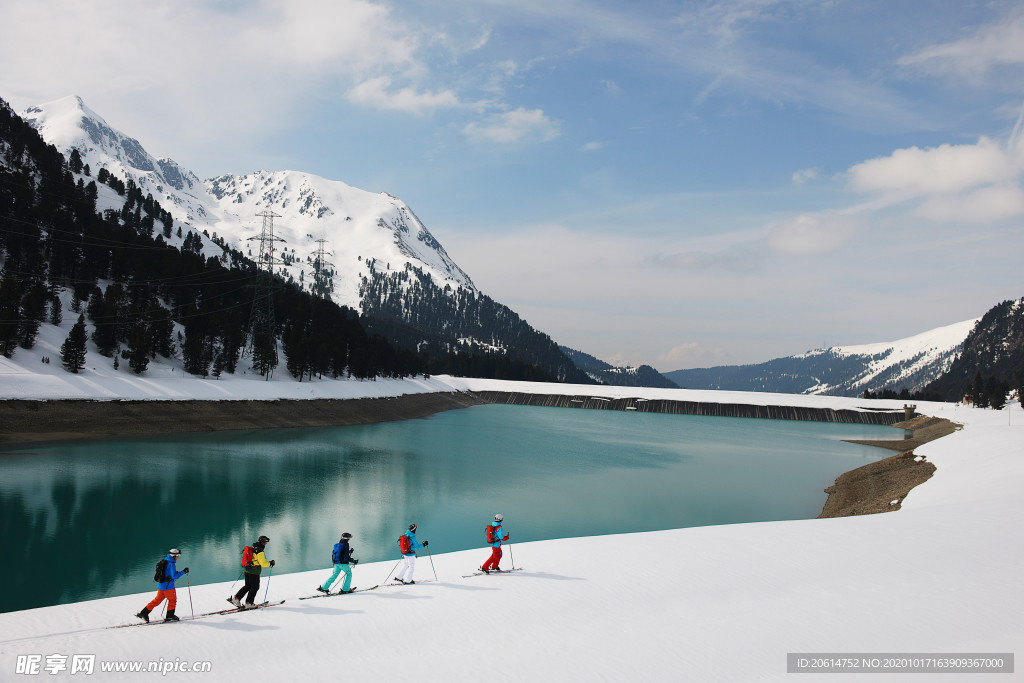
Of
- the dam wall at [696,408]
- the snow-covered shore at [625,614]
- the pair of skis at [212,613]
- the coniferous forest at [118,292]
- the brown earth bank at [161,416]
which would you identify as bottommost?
the dam wall at [696,408]

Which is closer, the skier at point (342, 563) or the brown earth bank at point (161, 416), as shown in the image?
the skier at point (342, 563)

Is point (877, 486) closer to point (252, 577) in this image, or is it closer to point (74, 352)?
point (252, 577)

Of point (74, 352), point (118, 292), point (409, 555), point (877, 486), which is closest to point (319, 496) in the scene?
point (409, 555)

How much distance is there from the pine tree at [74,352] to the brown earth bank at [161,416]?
4.88m

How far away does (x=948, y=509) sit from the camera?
67.9 ft

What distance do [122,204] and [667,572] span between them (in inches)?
4669

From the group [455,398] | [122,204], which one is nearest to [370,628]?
[455,398]

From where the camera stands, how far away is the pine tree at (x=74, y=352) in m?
46.3

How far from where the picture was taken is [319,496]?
93.8 feet

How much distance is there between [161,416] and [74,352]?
8452 mm

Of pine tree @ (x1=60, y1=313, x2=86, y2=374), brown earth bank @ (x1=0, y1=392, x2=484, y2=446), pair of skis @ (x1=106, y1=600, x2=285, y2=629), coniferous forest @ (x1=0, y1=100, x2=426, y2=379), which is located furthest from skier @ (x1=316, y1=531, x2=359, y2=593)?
pine tree @ (x1=60, y1=313, x2=86, y2=374)

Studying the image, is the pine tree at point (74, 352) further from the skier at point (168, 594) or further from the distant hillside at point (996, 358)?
the distant hillside at point (996, 358)

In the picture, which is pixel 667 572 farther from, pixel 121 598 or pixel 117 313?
pixel 117 313

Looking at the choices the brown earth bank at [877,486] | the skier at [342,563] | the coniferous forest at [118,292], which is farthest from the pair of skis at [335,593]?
the coniferous forest at [118,292]
